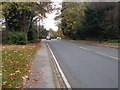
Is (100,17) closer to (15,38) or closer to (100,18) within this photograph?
(100,18)

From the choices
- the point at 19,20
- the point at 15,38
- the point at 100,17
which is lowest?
the point at 15,38

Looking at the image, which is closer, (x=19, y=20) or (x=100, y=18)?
(x=19, y=20)

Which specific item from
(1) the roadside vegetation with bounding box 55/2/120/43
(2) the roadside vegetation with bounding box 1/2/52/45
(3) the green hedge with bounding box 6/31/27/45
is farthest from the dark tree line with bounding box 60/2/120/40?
(3) the green hedge with bounding box 6/31/27/45

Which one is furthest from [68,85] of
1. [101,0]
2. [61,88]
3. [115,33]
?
[101,0]

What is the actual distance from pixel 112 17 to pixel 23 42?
1969 centimetres

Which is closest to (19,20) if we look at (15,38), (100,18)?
(15,38)

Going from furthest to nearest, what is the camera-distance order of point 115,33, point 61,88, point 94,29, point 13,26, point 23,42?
1. point 94,29
2. point 115,33
3. point 13,26
4. point 23,42
5. point 61,88

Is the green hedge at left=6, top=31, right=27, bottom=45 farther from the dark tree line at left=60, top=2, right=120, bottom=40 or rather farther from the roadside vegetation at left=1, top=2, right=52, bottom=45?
the dark tree line at left=60, top=2, right=120, bottom=40

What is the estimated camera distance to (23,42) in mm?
24234

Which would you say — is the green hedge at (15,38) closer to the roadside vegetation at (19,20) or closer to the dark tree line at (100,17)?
the roadside vegetation at (19,20)

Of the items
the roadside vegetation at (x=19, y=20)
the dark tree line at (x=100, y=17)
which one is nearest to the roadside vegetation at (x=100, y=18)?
the dark tree line at (x=100, y=17)

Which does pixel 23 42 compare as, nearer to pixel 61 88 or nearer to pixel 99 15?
pixel 99 15

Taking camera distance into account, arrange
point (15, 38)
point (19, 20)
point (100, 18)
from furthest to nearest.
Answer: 1. point (100, 18)
2. point (19, 20)
3. point (15, 38)

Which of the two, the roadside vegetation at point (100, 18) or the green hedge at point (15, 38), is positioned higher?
the roadside vegetation at point (100, 18)
